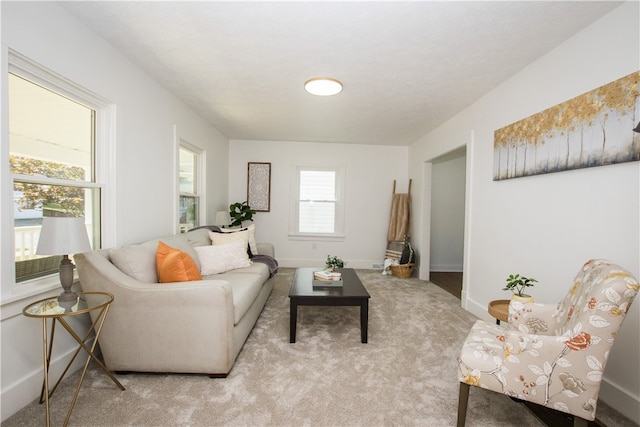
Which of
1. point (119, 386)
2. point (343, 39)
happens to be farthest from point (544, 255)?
point (119, 386)

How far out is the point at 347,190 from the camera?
18.4 feet

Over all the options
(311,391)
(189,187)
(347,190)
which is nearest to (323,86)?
(189,187)

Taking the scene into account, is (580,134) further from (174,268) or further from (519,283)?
(174,268)

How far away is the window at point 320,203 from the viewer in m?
5.62

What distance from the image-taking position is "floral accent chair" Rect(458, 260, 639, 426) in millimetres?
1271

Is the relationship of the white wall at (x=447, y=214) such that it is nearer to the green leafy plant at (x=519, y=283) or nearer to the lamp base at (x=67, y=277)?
the green leafy plant at (x=519, y=283)

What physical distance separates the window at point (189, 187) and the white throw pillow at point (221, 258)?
3.26ft

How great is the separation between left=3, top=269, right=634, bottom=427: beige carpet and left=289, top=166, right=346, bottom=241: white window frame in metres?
2.90

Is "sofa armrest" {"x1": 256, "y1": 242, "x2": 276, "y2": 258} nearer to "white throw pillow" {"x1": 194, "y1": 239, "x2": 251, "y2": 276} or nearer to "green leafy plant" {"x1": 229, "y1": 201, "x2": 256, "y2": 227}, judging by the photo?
"white throw pillow" {"x1": 194, "y1": 239, "x2": 251, "y2": 276}

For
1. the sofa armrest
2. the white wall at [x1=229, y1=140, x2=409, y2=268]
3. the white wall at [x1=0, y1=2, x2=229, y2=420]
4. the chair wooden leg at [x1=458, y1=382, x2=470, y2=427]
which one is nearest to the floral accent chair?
the chair wooden leg at [x1=458, y1=382, x2=470, y2=427]

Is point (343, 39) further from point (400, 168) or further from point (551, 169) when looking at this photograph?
point (400, 168)

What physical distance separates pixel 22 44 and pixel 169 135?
1.61 metres

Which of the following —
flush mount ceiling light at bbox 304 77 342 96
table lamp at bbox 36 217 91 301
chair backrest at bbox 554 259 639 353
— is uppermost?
flush mount ceiling light at bbox 304 77 342 96

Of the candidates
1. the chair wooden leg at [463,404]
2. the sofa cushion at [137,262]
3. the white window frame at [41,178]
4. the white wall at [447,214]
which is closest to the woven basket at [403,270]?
the white wall at [447,214]
